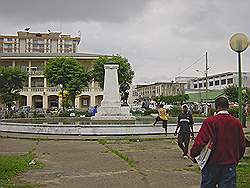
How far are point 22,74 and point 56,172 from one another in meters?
44.3

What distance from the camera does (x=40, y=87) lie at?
75125 millimetres

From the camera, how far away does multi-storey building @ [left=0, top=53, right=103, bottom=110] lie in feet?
245

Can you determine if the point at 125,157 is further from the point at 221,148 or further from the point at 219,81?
the point at 219,81

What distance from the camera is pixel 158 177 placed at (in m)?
8.70

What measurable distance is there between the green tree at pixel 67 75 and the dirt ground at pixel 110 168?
3550cm

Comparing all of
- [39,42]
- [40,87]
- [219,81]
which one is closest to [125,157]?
[40,87]

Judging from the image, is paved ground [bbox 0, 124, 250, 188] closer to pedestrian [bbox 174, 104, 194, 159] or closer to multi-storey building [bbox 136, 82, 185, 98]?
pedestrian [bbox 174, 104, 194, 159]

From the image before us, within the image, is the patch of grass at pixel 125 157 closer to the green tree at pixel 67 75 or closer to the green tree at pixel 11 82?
the green tree at pixel 67 75

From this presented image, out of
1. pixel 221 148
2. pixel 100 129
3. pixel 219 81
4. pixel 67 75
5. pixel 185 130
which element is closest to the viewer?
pixel 221 148

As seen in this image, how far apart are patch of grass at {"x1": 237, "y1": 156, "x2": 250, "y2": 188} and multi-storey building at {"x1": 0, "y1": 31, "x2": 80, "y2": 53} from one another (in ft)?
370

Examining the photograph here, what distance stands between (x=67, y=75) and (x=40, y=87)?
25.4 meters

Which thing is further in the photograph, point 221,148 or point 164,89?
point 164,89

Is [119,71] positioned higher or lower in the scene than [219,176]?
higher

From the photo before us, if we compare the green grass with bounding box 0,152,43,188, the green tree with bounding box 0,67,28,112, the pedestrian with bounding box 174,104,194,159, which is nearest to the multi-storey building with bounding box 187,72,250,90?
the green tree with bounding box 0,67,28,112
